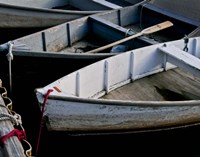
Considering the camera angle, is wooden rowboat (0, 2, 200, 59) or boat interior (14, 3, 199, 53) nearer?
wooden rowboat (0, 2, 200, 59)

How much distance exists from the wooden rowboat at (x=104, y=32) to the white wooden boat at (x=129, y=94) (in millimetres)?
381

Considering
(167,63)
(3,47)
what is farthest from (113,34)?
(3,47)

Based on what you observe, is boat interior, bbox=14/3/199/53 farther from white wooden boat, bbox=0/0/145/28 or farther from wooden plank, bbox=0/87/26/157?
wooden plank, bbox=0/87/26/157

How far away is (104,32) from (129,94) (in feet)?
6.03

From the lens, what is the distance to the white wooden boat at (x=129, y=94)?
16.5 feet

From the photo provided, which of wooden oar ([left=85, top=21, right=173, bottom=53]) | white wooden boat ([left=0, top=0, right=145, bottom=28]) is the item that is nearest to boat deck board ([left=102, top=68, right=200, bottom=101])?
wooden oar ([left=85, top=21, right=173, bottom=53])

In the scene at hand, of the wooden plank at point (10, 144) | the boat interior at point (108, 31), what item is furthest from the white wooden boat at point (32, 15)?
the wooden plank at point (10, 144)

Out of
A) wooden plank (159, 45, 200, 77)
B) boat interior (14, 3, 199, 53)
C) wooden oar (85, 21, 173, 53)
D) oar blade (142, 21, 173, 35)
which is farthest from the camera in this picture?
oar blade (142, 21, 173, 35)

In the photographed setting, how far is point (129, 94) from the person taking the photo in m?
6.16

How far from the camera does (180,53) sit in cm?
636

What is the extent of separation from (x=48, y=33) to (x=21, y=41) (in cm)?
61

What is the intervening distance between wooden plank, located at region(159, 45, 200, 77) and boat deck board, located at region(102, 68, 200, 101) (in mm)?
335

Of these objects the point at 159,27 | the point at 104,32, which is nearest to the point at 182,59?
the point at 159,27

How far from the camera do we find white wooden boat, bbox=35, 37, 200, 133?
5.04 m
